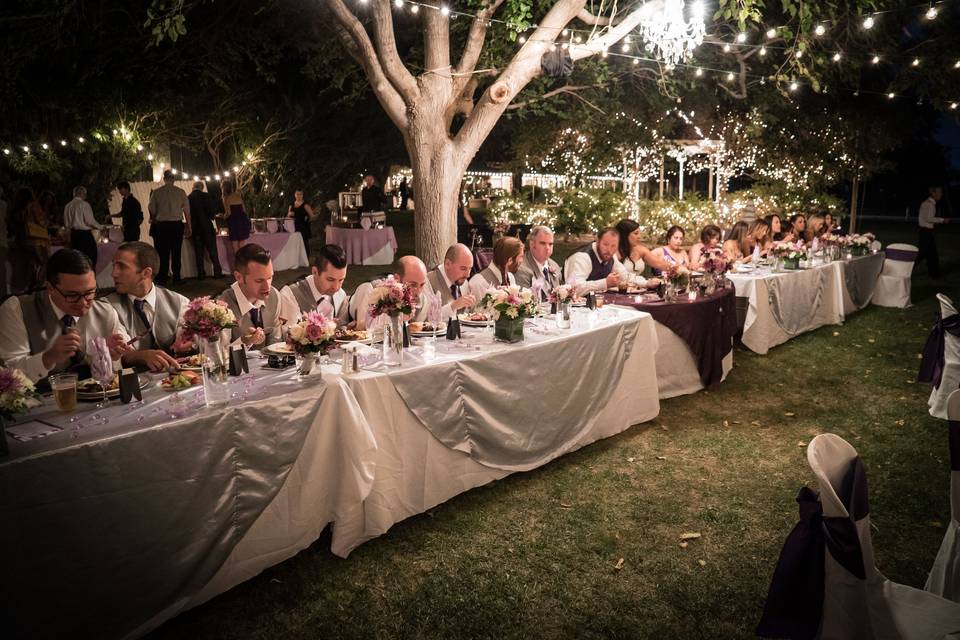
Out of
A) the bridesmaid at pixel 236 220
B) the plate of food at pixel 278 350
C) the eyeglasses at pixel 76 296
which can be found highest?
the bridesmaid at pixel 236 220

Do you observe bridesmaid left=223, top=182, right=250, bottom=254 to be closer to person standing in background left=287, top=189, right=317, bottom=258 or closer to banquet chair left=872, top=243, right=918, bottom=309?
person standing in background left=287, top=189, right=317, bottom=258

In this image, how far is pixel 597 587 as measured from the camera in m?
3.18

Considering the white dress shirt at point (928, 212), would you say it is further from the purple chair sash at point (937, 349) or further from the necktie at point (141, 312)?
the necktie at point (141, 312)

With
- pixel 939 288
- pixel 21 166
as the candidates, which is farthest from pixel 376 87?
pixel 21 166

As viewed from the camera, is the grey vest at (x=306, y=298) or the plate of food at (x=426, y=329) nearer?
the plate of food at (x=426, y=329)

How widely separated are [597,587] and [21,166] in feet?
53.5

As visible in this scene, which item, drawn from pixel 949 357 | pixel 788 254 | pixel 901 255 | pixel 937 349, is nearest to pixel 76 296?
pixel 949 357

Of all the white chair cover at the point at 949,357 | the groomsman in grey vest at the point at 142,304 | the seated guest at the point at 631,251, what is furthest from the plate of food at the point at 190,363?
the white chair cover at the point at 949,357

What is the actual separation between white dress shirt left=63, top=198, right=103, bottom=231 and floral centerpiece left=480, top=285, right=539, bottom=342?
8738 millimetres

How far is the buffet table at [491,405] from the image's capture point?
3568 mm

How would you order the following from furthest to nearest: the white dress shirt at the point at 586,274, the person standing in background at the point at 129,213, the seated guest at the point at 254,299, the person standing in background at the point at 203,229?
the person standing in background at the point at 129,213, the person standing in background at the point at 203,229, the white dress shirt at the point at 586,274, the seated guest at the point at 254,299

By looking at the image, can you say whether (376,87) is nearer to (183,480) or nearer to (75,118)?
(183,480)

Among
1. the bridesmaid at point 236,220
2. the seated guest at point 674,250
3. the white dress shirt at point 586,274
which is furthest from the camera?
the bridesmaid at point 236,220

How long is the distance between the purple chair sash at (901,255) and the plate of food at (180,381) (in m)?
10.1
